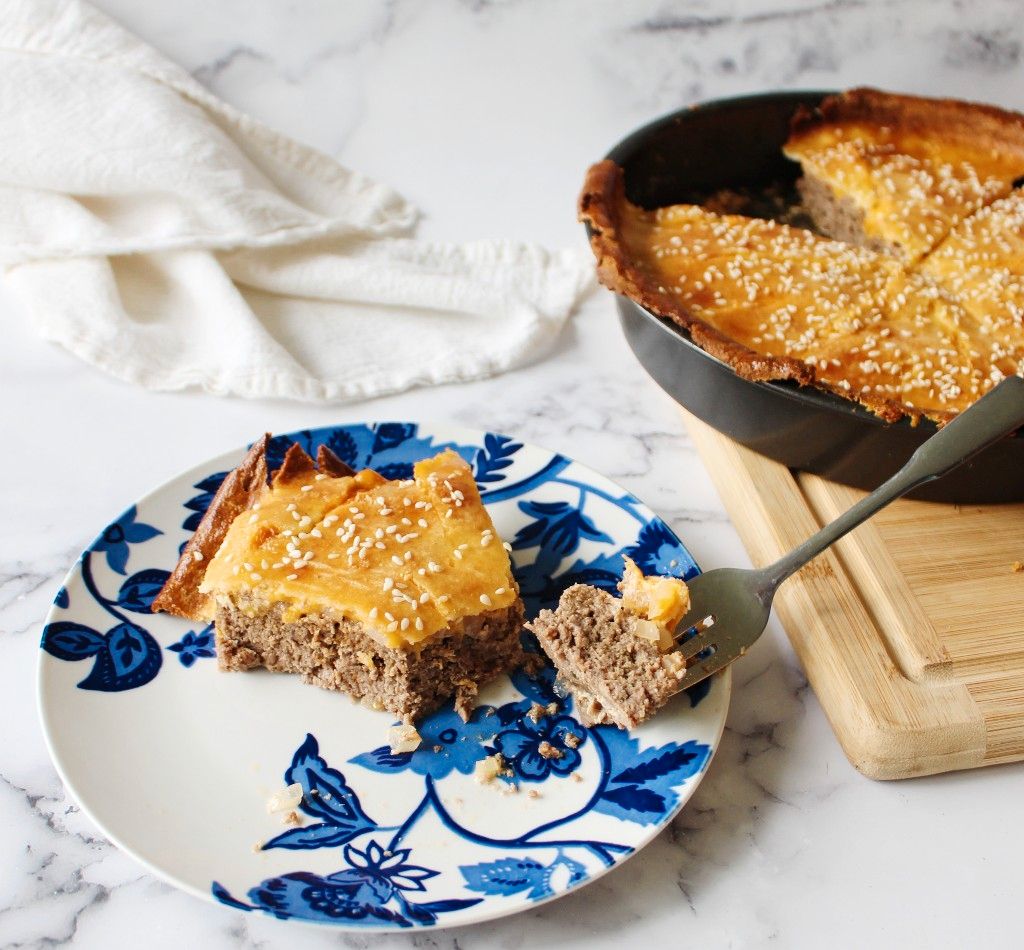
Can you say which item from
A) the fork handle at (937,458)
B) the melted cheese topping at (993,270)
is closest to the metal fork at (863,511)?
the fork handle at (937,458)

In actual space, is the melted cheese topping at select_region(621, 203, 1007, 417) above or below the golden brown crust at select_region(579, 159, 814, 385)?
below

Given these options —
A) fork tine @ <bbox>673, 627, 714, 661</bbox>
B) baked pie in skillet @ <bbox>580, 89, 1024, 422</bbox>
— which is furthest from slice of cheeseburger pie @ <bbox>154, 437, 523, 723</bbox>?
baked pie in skillet @ <bbox>580, 89, 1024, 422</bbox>

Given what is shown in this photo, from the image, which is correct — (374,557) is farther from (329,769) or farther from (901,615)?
(901,615)

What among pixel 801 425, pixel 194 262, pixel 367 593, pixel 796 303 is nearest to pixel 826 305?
pixel 796 303

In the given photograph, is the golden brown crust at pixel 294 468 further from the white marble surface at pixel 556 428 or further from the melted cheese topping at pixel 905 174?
the melted cheese topping at pixel 905 174

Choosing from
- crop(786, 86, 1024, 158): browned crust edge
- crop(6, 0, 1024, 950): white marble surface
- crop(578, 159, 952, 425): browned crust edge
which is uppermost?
crop(786, 86, 1024, 158): browned crust edge

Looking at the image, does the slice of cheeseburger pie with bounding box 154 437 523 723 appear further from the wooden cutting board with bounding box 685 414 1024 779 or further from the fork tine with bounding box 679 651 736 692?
the wooden cutting board with bounding box 685 414 1024 779
